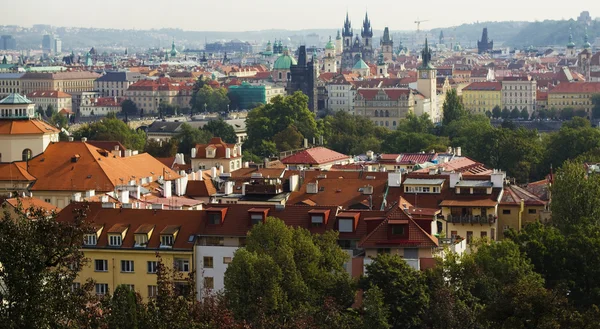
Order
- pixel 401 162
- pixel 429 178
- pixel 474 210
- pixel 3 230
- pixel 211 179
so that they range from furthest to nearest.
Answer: pixel 401 162
pixel 211 179
pixel 429 178
pixel 474 210
pixel 3 230

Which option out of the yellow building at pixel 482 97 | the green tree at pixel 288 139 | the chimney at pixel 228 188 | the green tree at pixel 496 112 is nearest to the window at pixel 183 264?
the chimney at pixel 228 188

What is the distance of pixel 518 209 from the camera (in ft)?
154

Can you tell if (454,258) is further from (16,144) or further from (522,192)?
(16,144)

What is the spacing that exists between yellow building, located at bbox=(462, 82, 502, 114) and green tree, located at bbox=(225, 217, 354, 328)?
414ft

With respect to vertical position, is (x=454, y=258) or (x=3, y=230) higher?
(x=3, y=230)

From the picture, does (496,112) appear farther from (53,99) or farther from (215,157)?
(215,157)

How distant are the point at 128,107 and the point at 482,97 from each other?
37292 millimetres

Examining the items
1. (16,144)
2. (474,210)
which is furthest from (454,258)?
(16,144)

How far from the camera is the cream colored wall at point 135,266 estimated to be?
130ft

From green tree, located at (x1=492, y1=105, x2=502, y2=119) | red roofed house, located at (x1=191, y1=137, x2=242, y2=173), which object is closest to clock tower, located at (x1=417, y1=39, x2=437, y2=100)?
green tree, located at (x1=492, y1=105, x2=502, y2=119)

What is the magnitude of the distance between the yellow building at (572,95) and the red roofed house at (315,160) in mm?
86907

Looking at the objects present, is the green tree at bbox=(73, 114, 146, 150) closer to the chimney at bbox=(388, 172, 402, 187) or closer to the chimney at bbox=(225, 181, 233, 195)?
the chimney at bbox=(225, 181, 233, 195)

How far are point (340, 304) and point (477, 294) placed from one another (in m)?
3.09

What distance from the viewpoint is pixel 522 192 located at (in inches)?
1949
